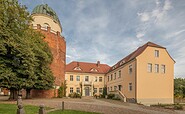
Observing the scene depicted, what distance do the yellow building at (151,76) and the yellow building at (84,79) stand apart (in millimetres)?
15107

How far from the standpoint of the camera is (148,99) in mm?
22641

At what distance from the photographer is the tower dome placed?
103 ft

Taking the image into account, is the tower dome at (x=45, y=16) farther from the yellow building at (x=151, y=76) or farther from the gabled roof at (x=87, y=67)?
the yellow building at (x=151, y=76)

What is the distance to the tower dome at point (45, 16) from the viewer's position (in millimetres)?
31328

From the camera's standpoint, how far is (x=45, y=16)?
31781 mm

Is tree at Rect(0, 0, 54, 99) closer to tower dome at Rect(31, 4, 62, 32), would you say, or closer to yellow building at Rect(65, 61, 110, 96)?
tower dome at Rect(31, 4, 62, 32)

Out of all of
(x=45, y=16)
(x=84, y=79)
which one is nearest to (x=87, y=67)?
(x=84, y=79)

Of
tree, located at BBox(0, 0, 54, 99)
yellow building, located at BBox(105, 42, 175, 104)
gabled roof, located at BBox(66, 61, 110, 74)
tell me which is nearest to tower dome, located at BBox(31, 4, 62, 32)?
gabled roof, located at BBox(66, 61, 110, 74)

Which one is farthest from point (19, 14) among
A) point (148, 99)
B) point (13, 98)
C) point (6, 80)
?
point (148, 99)

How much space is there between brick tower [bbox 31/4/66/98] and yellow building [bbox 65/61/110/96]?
6.53 meters

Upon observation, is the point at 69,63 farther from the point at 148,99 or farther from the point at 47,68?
the point at 148,99

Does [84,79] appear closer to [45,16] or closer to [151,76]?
[45,16]

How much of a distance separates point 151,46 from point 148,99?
765cm

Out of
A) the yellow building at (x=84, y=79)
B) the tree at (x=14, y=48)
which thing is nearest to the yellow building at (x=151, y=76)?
the tree at (x=14, y=48)
